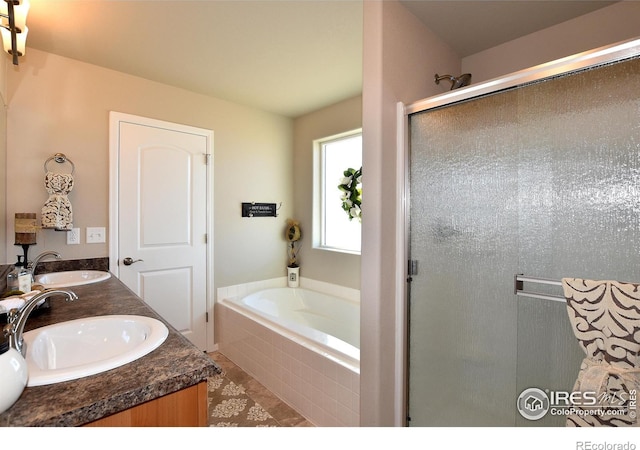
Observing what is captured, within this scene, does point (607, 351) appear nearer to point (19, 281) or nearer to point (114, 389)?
point (114, 389)

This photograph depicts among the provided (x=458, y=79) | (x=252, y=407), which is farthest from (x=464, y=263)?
(x=252, y=407)

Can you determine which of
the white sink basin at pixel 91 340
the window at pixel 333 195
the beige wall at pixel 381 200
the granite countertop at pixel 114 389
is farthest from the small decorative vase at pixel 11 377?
the window at pixel 333 195

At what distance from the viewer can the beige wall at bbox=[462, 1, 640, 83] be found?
1.49 m

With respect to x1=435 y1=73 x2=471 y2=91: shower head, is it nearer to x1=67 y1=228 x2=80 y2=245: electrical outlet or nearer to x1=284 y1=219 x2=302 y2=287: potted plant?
x1=284 y1=219 x2=302 y2=287: potted plant

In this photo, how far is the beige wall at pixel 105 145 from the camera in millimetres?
2047

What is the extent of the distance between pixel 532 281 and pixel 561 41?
1368mm

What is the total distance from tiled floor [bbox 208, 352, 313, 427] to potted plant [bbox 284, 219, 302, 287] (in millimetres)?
1133

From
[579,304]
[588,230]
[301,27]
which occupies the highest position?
[301,27]

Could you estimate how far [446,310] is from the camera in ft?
5.08

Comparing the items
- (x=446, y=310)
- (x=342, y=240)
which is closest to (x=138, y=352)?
(x=446, y=310)

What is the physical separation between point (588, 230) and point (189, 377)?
1468 millimetres

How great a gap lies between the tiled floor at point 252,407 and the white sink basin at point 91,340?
3.19ft

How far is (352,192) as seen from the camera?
112 inches
